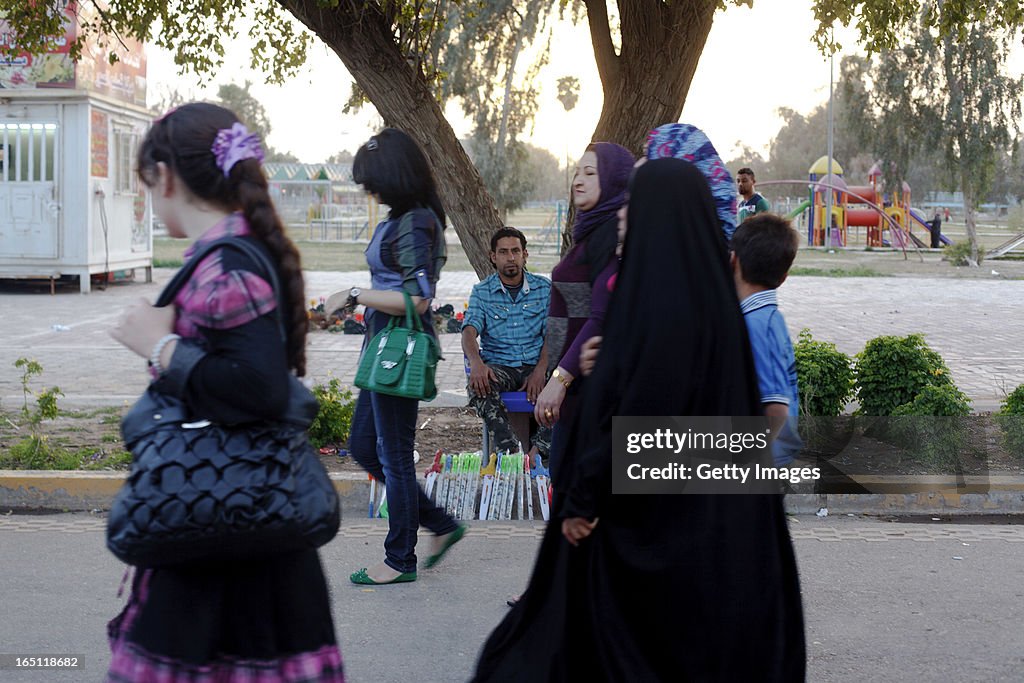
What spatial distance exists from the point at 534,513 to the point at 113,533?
4.16 m

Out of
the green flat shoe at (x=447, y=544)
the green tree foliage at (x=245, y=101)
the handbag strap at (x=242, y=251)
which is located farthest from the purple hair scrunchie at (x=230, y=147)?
the green tree foliage at (x=245, y=101)

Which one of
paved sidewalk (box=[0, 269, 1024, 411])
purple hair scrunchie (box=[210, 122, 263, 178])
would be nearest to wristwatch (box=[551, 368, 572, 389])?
purple hair scrunchie (box=[210, 122, 263, 178])

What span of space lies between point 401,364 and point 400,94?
12.2ft

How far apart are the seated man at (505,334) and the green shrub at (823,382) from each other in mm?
2241

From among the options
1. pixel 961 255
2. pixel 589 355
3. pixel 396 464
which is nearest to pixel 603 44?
pixel 396 464

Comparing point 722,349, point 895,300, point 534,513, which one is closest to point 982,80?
point 895,300

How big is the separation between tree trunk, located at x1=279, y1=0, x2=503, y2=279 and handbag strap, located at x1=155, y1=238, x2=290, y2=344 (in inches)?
217

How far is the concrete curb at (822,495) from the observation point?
21.6 ft

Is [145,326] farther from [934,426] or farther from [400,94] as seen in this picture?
[934,426]

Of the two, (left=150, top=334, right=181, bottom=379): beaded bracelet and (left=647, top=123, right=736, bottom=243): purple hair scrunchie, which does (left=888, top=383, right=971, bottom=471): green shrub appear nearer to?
(left=647, top=123, right=736, bottom=243): purple hair scrunchie

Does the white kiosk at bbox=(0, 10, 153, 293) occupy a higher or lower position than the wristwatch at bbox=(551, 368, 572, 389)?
higher

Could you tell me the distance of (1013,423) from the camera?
24.4 feet

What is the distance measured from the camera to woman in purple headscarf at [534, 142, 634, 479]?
4.09m

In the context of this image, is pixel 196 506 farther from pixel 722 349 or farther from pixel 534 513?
pixel 534 513
